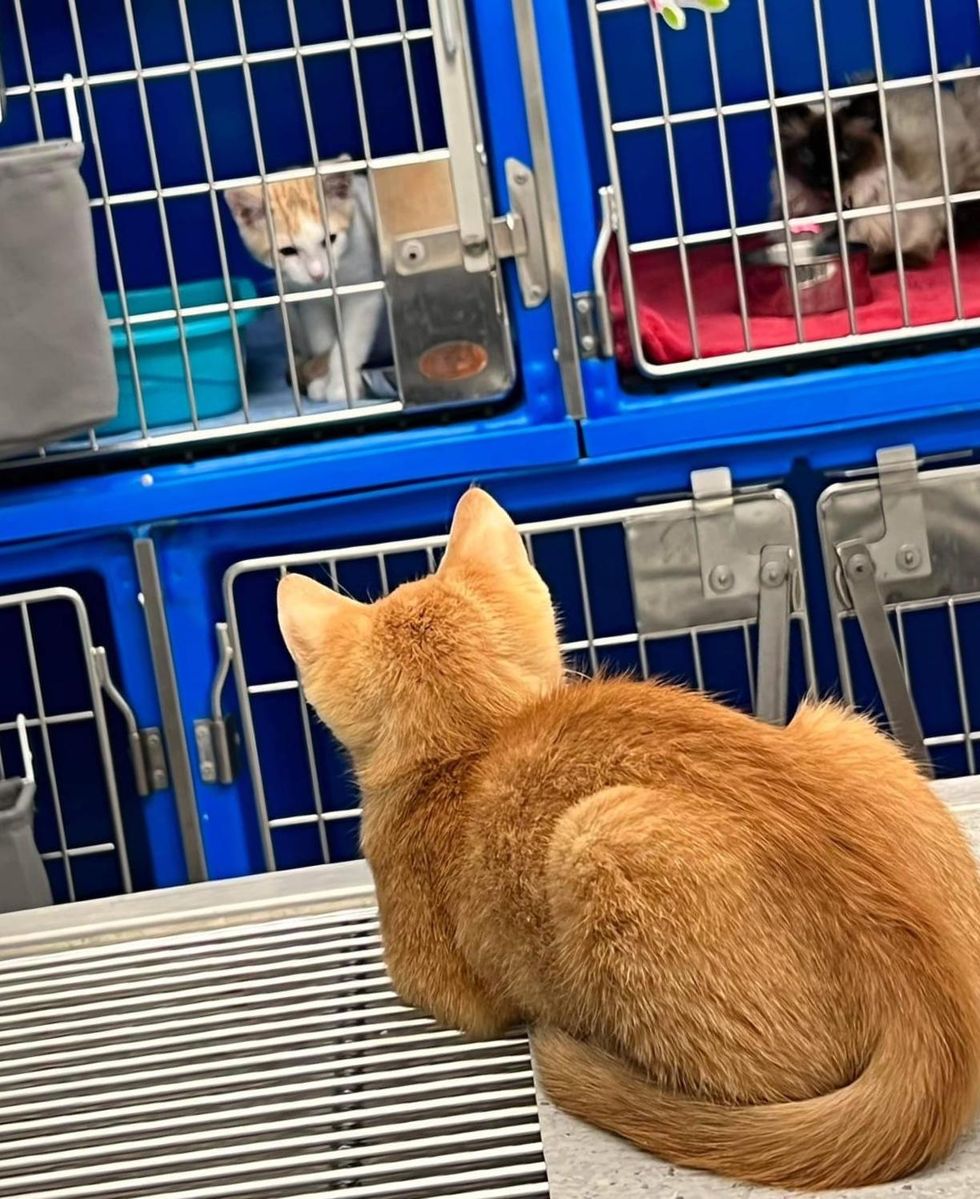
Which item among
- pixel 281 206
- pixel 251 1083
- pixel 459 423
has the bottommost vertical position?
pixel 251 1083

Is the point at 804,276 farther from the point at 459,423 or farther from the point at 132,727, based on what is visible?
the point at 132,727

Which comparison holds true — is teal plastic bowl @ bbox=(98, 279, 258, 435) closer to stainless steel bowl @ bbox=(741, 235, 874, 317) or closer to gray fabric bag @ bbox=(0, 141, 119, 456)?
gray fabric bag @ bbox=(0, 141, 119, 456)

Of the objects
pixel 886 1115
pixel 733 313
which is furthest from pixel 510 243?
pixel 886 1115

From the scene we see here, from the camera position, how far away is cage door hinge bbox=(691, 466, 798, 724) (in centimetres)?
143

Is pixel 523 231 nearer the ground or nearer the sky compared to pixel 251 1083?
nearer the sky

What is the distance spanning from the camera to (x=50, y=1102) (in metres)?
0.88

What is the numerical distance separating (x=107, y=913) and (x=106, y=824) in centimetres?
60

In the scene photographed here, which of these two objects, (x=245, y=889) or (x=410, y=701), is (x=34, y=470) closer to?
(x=245, y=889)

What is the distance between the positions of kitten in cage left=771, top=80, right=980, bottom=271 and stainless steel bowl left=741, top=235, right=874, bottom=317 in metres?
0.13

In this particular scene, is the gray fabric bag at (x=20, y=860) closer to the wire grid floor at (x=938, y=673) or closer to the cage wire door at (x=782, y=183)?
the cage wire door at (x=782, y=183)

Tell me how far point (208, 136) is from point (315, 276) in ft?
0.82

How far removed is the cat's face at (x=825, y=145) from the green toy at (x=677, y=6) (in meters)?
0.32

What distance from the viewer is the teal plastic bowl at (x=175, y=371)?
4.92 feet

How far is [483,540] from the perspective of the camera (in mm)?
1061
